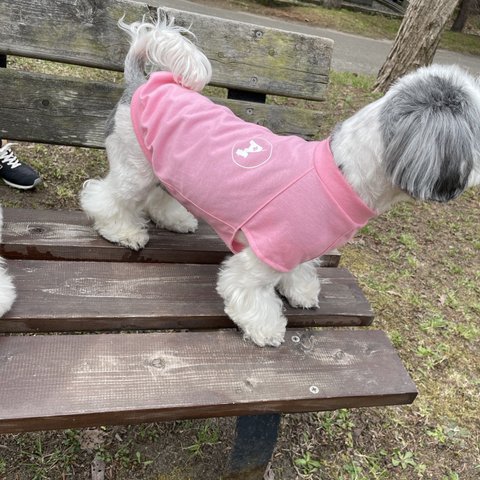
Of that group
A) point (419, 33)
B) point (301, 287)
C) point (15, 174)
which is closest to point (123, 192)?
point (301, 287)

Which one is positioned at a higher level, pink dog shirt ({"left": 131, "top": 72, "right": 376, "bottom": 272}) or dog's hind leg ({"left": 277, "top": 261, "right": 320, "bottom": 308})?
pink dog shirt ({"left": 131, "top": 72, "right": 376, "bottom": 272})

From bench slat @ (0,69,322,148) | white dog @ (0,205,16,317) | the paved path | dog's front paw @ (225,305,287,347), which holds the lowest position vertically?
the paved path

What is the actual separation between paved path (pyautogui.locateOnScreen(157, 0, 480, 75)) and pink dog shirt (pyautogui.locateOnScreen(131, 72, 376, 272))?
6.81 metres

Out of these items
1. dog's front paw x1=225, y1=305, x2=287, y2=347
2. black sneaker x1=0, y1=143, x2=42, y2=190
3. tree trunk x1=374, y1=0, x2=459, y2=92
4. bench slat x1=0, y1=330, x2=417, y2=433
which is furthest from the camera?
tree trunk x1=374, y1=0, x2=459, y2=92

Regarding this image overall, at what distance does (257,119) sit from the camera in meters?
2.89

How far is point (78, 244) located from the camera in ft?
7.13

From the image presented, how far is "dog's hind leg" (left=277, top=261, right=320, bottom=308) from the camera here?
7.02ft

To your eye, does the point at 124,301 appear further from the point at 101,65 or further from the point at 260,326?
the point at 101,65

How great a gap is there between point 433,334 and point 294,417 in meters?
1.11

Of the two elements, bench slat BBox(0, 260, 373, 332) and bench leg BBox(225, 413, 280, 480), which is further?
bench leg BBox(225, 413, 280, 480)

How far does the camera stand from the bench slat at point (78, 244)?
2094mm

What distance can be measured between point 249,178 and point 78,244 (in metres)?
0.81

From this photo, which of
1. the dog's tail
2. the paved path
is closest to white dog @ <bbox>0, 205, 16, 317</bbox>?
the dog's tail

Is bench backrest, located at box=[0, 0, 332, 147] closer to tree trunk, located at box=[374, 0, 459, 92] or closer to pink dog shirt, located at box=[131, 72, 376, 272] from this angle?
pink dog shirt, located at box=[131, 72, 376, 272]
